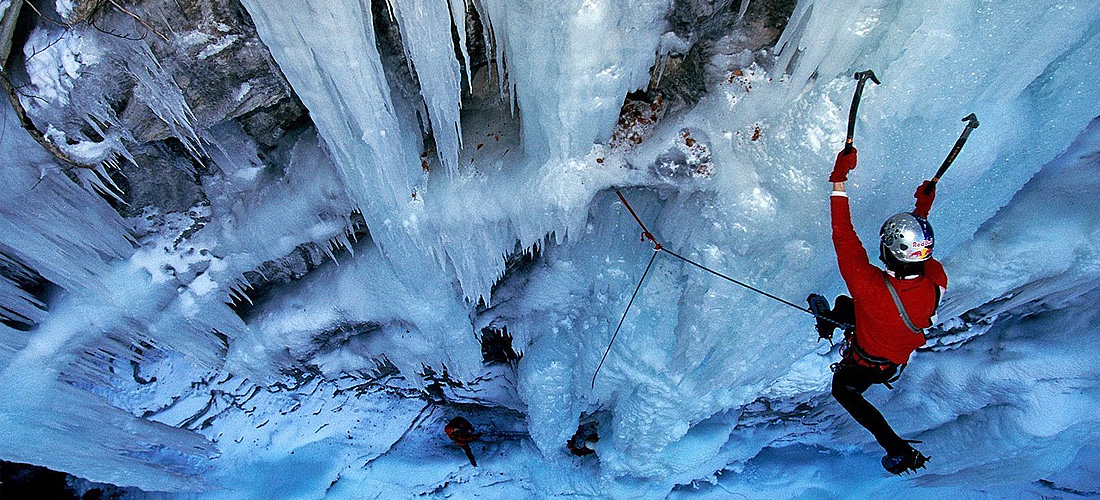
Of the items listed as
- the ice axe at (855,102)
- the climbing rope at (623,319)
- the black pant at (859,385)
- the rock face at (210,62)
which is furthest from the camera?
the climbing rope at (623,319)

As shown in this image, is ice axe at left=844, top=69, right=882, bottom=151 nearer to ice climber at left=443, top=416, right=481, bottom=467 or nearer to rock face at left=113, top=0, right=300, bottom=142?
rock face at left=113, top=0, right=300, bottom=142

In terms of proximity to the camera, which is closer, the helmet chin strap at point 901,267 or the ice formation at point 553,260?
the helmet chin strap at point 901,267

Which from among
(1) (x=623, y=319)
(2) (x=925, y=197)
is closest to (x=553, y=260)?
(1) (x=623, y=319)

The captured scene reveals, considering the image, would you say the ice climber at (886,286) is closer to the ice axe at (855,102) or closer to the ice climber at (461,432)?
the ice axe at (855,102)

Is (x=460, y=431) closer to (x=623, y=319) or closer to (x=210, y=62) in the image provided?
(x=623, y=319)

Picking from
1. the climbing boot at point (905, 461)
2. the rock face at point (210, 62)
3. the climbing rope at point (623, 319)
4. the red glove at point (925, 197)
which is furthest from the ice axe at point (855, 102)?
the rock face at point (210, 62)

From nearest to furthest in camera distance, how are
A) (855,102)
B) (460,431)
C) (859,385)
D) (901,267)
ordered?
(855,102), (901,267), (859,385), (460,431)

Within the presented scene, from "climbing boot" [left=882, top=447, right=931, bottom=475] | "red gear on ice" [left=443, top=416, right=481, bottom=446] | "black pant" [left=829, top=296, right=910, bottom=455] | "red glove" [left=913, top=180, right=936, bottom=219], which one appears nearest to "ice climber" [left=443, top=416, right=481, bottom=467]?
"red gear on ice" [left=443, top=416, right=481, bottom=446]

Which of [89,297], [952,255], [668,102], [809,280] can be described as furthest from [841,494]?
[89,297]
